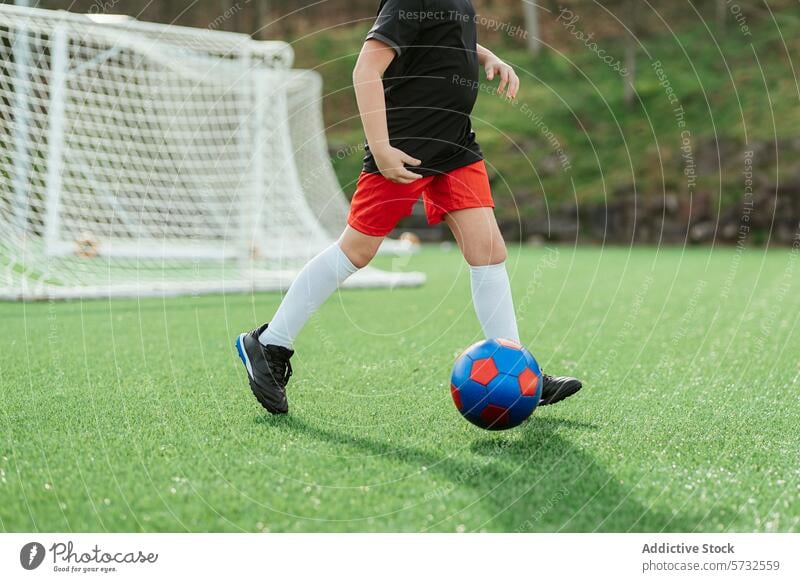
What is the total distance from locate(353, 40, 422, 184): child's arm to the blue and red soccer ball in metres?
0.68

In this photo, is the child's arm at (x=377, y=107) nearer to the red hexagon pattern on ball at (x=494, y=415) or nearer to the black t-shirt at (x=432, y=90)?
the black t-shirt at (x=432, y=90)

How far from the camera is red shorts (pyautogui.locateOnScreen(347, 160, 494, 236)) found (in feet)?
11.0

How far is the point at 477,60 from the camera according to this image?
3.55 metres

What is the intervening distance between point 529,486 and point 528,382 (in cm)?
59

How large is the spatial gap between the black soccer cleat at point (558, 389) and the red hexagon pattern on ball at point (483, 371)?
0.48m

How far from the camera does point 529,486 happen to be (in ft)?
8.53

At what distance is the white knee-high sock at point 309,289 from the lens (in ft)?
11.5

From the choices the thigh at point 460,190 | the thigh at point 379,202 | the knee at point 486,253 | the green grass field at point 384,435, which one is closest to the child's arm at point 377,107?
the thigh at point 379,202

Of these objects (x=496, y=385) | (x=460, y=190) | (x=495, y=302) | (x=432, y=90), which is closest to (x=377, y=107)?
(x=432, y=90)

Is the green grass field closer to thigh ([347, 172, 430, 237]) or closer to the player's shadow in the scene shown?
the player's shadow

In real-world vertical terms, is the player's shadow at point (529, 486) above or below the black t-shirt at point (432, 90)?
below

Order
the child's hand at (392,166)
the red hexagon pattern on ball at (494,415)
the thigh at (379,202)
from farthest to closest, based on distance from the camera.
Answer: the thigh at (379,202), the child's hand at (392,166), the red hexagon pattern on ball at (494,415)

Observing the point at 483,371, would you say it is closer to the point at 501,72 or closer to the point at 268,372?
the point at 268,372

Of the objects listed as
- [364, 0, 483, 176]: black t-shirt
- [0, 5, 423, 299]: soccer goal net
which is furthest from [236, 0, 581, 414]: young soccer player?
[0, 5, 423, 299]: soccer goal net
